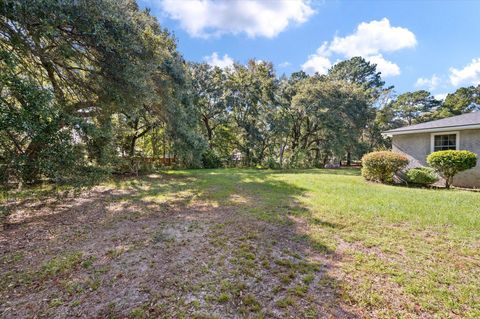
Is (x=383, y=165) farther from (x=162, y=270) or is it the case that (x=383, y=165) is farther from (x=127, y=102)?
(x=127, y=102)

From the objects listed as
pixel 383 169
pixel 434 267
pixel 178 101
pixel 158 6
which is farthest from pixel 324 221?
pixel 158 6

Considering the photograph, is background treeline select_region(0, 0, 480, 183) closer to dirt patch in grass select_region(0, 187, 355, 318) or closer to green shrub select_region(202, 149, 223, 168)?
green shrub select_region(202, 149, 223, 168)

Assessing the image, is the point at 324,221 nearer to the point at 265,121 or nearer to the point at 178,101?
the point at 178,101

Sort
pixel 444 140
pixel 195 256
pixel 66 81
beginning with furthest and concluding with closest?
pixel 444 140, pixel 66 81, pixel 195 256

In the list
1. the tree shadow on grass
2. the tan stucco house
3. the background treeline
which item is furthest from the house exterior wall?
the background treeline

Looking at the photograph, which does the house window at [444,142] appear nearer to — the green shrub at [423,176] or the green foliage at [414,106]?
the green shrub at [423,176]

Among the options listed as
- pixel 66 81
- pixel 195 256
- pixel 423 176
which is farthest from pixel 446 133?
pixel 66 81

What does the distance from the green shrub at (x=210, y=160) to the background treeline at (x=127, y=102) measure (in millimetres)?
88

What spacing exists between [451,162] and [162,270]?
1079 cm

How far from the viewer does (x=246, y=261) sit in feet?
10.2

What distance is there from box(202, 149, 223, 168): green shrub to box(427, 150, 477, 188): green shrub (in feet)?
46.3

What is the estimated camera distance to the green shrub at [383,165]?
937cm

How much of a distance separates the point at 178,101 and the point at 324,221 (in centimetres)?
803

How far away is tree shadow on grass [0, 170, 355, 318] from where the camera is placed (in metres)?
2.27
